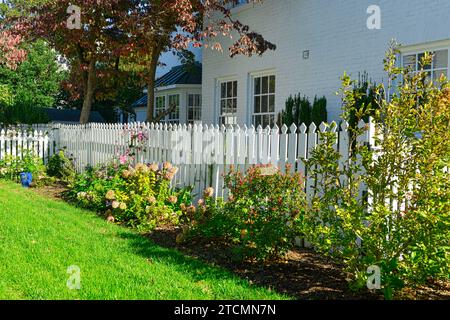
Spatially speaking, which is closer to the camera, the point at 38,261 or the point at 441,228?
the point at 441,228

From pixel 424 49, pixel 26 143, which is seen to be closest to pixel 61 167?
pixel 26 143

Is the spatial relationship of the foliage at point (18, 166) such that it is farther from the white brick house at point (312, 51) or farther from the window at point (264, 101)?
the window at point (264, 101)

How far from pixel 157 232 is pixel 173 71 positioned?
38.2ft

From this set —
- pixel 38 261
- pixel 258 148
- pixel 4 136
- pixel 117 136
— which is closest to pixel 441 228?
pixel 258 148

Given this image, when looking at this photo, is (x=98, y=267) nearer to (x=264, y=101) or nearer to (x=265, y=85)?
(x=264, y=101)

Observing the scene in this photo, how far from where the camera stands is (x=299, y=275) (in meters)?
4.98

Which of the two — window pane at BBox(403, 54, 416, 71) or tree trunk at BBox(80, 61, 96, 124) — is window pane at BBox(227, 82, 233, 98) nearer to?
tree trunk at BBox(80, 61, 96, 124)

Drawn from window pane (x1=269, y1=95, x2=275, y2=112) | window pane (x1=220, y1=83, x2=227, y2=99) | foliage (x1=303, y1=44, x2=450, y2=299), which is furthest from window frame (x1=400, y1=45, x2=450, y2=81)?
window pane (x1=220, y1=83, x2=227, y2=99)

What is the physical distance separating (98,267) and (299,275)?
1.93 m

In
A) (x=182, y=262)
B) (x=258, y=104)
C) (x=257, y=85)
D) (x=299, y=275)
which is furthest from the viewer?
(x=257, y=85)

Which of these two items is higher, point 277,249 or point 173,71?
point 173,71

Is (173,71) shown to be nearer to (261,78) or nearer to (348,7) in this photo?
(261,78)

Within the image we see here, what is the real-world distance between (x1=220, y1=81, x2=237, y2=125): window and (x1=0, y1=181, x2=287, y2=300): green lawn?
6143 millimetres

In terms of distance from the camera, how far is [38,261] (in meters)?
5.18
